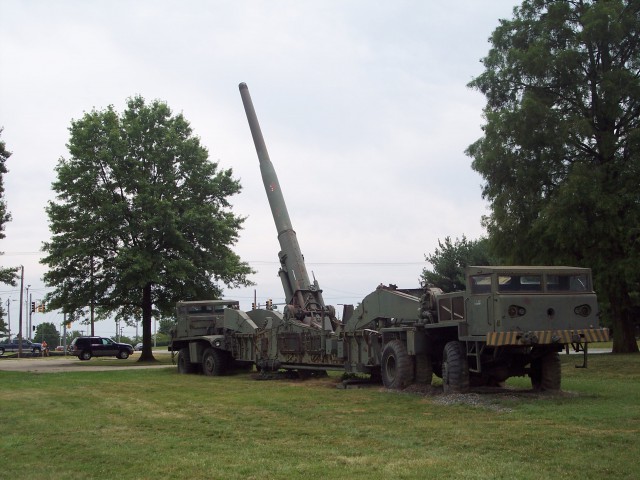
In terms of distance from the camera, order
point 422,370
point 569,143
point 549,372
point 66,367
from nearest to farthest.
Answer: point 549,372 → point 422,370 → point 569,143 → point 66,367

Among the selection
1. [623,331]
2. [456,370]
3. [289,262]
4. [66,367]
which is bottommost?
[66,367]

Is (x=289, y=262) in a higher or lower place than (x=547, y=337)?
higher

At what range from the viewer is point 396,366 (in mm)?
15078

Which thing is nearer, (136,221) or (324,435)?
(324,435)

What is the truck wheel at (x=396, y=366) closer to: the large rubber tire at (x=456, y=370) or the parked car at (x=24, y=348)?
the large rubber tire at (x=456, y=370)

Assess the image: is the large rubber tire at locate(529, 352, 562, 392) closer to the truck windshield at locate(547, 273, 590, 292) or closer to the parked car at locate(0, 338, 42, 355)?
the truck windshield at locate(547, 273, 590, 292)

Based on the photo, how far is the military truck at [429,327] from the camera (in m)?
12.7

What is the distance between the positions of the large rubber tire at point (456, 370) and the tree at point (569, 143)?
35.8 feet

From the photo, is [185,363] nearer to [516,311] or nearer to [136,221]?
[136,221]

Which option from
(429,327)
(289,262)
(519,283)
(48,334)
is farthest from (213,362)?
(48,334)

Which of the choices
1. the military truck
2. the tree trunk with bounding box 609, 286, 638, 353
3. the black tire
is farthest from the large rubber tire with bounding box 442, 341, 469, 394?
the tree trunk with bounding box 609, 286, 638, 353

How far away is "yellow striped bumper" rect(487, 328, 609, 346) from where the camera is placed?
482 inches

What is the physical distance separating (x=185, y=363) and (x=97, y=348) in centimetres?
2002

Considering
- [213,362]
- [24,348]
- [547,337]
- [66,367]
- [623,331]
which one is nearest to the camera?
[547,337]
